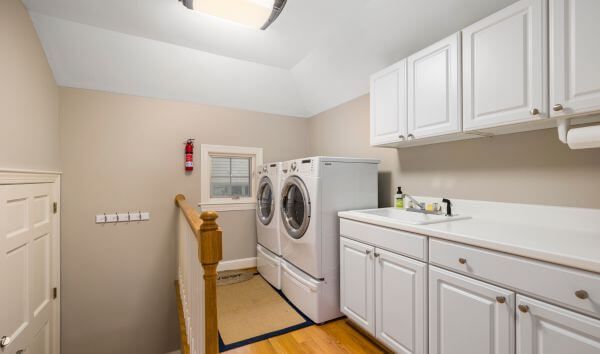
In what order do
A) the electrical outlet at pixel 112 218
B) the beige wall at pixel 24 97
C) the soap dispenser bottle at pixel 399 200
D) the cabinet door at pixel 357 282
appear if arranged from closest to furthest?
the beige wall at pixel 24 97 < the cabinet door at pixel 357 282 < the soap dispenser bottle at pixel 399 200 < the electrical outlet at pixel 112 218

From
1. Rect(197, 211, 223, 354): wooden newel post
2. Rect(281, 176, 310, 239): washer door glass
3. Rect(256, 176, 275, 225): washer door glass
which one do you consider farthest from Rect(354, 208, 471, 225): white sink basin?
Rect(197, 211, 223, 354): wooden newel post

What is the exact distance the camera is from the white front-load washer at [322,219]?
2.16 m

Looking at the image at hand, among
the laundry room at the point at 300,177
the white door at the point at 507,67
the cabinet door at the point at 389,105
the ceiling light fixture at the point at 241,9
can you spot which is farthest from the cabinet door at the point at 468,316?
the ceiling light fixture at the point at 241,9

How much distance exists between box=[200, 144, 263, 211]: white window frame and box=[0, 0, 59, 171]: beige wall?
1.37 metres

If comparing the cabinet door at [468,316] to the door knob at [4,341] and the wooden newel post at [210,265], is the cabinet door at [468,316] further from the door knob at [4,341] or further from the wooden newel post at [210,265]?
the door knob at [4,341]

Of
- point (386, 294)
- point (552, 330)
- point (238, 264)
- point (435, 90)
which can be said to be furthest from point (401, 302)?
point (238, 264)

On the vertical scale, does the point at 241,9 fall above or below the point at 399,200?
above

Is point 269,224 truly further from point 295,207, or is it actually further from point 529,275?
point 529,275

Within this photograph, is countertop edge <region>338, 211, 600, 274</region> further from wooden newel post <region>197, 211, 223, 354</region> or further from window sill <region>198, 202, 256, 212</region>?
window sill <region>198, 202, 256, 212</region>

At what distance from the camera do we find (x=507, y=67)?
4.52ft

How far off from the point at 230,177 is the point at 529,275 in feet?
10.1

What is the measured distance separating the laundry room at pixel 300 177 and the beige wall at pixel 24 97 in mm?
18

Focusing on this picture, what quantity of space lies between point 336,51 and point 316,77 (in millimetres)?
528

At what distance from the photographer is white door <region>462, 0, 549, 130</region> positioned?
1.26 metres
